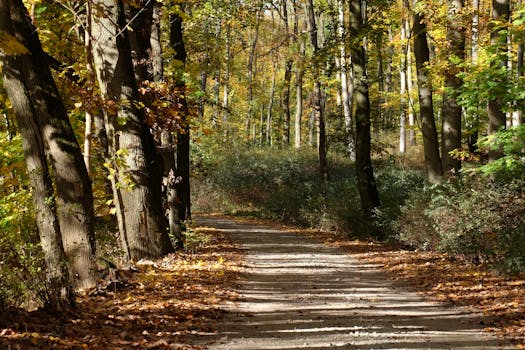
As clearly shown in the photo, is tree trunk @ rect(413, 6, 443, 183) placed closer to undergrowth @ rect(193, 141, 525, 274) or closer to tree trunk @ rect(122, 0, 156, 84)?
undergrowth @ rect(193, 141, 525, 274)

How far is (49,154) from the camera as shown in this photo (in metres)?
8.70

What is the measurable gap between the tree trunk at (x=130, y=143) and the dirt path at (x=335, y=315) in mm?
2172

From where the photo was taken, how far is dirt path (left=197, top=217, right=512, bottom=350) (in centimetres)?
625

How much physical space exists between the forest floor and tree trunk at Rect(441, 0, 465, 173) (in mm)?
3713

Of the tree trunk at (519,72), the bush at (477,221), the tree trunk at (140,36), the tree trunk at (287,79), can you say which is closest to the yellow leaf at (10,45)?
the tree trunk at (140,36)

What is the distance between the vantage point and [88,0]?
910 centimetres

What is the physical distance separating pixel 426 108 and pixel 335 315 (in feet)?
33.4

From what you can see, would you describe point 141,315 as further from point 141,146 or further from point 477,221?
point 477,221

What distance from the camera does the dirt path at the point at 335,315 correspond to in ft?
20.5

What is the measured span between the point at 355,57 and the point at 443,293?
10.5 meters

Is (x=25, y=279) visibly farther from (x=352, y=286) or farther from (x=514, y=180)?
(x=514, y=180)

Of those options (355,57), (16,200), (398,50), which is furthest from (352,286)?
(398,50)

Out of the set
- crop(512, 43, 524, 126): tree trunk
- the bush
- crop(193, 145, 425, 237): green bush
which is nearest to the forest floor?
the bush

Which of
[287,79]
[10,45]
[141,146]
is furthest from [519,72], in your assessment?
[287,79]
